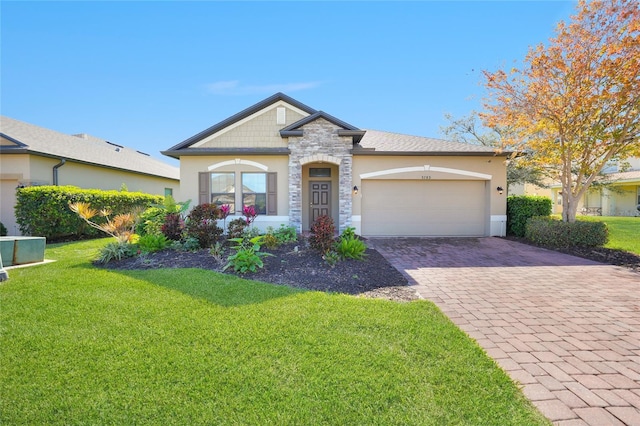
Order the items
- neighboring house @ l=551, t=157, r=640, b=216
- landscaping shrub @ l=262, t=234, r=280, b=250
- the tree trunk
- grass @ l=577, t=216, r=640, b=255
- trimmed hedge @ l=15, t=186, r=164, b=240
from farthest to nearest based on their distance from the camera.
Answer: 1. neighboring house @ l=551, t=157, r=640, b=216
2. trimmed hedge @ l=15, t=186, r=164, b=240
3. the tree trunk
4. grass @ l=577, t=216, r=640, b=255
5. landscaping shrub @ l=262, t=234, r=280, b=250

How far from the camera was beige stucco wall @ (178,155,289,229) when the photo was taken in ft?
38.1

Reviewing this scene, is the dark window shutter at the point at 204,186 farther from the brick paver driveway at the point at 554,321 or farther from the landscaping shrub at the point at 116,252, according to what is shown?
the brick paver driveway at the point at 554,321

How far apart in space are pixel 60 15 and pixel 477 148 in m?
14.4

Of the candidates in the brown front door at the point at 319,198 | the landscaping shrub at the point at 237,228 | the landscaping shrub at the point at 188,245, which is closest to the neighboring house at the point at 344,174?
the brown front door at the point at 319,198

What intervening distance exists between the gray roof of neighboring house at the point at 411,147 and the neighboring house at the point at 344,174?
4 centimetres

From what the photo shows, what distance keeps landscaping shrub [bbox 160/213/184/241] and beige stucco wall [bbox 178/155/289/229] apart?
11.5 ft

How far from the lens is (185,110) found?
14820 mm

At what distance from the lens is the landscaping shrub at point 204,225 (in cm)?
776

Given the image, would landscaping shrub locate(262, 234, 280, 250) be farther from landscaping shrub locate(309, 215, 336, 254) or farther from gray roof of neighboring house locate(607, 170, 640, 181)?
gray roof of neighboring house locate(607, 170, 640, 181)

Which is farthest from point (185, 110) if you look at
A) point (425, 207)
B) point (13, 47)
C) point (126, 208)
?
point (425, 207)

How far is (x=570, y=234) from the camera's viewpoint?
30.8 ft

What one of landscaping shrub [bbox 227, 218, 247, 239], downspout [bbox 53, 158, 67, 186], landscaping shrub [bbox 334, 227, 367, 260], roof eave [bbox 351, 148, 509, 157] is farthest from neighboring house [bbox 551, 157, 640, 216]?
downspout [bbox 53, 158, 67, 186]

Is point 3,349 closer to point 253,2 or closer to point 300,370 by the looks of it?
point 300,370

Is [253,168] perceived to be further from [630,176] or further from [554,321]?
[630,176]
